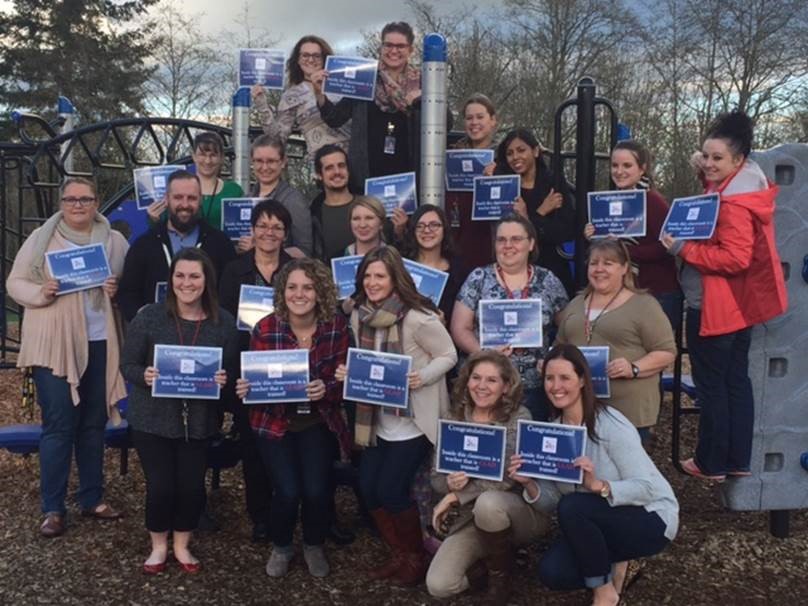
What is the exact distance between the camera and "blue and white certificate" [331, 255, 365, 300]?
4938 mm

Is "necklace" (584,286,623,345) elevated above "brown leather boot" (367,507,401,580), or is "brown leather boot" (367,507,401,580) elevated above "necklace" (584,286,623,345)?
"necklace" (584,286,623,345)

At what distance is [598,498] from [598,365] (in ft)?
2.16

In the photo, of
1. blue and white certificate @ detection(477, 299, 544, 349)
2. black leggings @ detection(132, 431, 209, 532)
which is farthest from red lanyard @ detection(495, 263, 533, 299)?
black leggings @ detection(132, 431, 209, 532)

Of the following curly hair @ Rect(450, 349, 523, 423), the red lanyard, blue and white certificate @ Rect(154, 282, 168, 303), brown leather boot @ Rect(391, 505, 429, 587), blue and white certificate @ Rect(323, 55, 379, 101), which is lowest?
brown leather boot @ Rect(391, 505, 429, 587)

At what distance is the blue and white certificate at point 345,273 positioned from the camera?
4938mm

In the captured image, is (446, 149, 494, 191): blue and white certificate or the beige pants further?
(446, 149, 494, 191): blue and white certificate

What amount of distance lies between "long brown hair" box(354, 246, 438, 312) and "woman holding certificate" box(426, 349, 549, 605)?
0.46 metres

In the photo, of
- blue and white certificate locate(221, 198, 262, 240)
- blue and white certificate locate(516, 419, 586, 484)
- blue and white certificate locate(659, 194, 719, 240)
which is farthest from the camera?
blue and white certificate locate(221, 198, 262, 240)

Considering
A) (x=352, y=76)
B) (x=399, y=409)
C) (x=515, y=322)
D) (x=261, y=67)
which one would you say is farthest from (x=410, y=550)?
(x=261, y=67)

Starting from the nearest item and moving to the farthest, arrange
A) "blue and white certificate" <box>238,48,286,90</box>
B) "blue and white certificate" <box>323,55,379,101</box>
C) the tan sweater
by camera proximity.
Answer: the tan sweater → "blue and white certificate" <box>323,55,379,101</box> → "blue and white certificate" <box>238,48,286,90</box>

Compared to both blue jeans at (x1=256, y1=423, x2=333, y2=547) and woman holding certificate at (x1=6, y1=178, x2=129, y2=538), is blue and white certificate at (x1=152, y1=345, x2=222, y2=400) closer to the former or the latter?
blue jeans at (x1=256, y1=423, x2=333, y2=547)

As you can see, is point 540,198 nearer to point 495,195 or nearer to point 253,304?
point 495,195

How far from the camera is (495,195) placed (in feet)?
17.2

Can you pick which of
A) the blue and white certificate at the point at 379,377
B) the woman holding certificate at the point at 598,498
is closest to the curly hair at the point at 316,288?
the blue and white certificate at the point at 379,377
